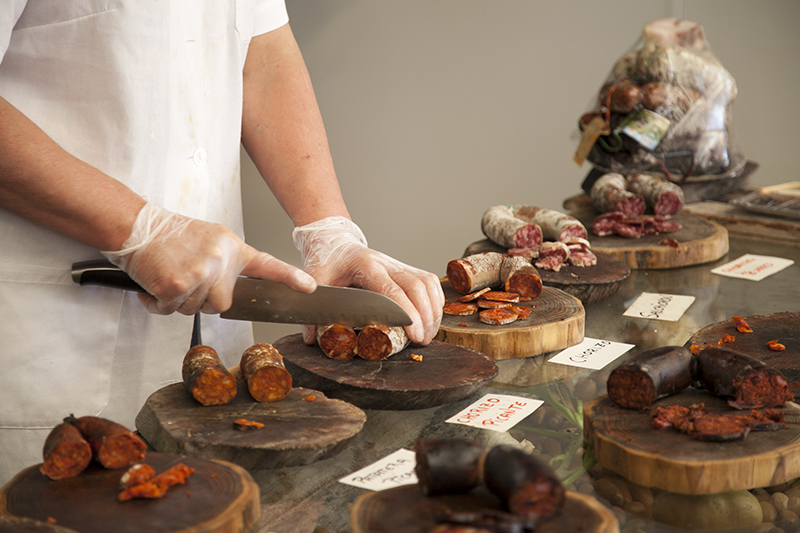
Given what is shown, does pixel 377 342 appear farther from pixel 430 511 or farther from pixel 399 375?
pixel 430 511

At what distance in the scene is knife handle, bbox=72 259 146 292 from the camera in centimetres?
153

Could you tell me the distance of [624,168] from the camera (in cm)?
316

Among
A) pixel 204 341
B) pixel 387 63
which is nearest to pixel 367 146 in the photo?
pixel 387 63

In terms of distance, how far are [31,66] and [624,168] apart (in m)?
2.47

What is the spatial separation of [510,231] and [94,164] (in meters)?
1.36

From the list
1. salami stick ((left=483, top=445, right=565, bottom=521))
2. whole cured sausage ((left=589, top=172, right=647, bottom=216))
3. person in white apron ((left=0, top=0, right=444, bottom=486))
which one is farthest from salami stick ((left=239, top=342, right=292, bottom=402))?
whole cured sausage ((left=589, top=172, right=647, bottom=216))

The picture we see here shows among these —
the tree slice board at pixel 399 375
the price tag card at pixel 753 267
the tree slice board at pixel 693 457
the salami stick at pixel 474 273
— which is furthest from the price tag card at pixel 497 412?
the price tag card at pixel 753 267

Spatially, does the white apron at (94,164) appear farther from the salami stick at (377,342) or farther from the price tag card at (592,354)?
the price tag card at (592,354)

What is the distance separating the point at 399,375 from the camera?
1.42m

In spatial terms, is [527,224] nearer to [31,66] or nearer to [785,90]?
[31,66]

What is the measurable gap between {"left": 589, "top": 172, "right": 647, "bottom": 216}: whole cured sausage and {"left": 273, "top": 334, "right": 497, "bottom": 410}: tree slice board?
4.90 feet

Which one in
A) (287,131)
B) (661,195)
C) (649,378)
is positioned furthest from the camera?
(661,195)

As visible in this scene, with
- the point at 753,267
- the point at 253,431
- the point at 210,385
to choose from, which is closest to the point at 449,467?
the point at 253,431

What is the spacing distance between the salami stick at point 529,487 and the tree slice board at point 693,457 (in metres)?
0.32
